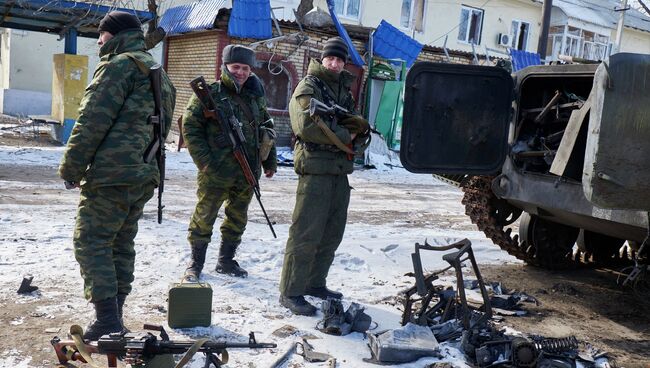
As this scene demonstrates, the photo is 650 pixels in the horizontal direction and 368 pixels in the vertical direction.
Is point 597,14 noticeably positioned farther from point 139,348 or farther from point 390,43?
point 139,348

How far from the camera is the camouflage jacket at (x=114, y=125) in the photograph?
350 cm

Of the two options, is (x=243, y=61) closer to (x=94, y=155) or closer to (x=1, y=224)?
(x=94, y=155)

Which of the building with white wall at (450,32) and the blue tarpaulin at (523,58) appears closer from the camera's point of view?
the blue tarpaulin at (523,58)

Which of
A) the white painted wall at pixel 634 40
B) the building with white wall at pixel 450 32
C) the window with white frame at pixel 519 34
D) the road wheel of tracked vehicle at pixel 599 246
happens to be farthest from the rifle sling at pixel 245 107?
the white painted wall at pixel 634 40

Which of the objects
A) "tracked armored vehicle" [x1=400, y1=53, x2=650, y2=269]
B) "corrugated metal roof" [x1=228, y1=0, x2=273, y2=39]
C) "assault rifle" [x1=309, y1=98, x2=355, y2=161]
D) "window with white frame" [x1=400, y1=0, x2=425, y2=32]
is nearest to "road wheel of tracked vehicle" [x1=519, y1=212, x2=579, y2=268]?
"tracked armored vehicle" [x1=400, y1=53, x2=650, y2=269]

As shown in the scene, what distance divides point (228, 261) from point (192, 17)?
1075cm

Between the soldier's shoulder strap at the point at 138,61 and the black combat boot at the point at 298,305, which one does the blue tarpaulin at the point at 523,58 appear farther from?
the soldier's shoulder strap at the point at 138,61

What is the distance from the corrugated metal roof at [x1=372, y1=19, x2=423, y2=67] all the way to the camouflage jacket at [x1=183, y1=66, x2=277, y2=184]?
10723 mm

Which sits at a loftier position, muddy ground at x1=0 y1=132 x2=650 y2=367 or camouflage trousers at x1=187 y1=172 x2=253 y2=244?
camouflage trousers at x1=187 y1=172 x2=253 y2=244

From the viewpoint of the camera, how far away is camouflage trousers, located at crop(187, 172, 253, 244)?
4.84m

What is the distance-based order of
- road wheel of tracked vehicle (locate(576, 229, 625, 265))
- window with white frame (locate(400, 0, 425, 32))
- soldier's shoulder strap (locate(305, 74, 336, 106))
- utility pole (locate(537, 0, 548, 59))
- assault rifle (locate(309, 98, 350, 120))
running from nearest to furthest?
1. assault rifle (locate(309, 98, 350, 120))
2. soldier's shoulder strap (locate(305, 74, 336, 106))
3. road wheel of tracked vehicle (locate(576, 229, 625, 265))
4. utility pole (locate(537, 0, 548, 59))
5. window with white frame (locate(400, 0, 425, 32))

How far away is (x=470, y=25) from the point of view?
869 inches

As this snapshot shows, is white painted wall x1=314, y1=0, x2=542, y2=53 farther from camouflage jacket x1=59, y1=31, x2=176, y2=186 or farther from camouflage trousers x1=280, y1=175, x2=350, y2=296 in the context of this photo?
camouflage jacket x1=59, y1=31, x2=176, y2=186

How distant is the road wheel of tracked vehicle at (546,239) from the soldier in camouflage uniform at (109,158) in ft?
12.2
